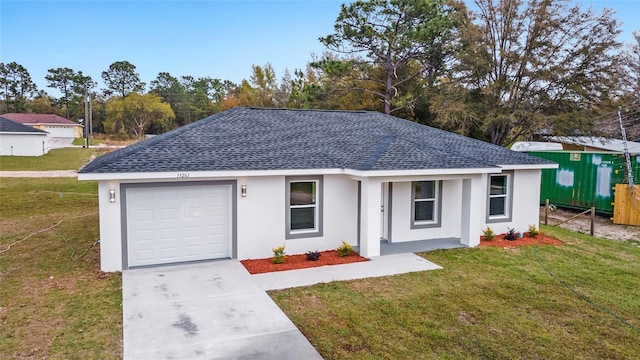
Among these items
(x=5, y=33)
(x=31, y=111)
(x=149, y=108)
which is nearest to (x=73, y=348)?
(x=5, y=33)

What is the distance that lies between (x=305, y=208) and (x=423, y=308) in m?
4.36

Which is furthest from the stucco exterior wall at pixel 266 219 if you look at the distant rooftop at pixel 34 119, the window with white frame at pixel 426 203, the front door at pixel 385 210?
the distant rooftop at pixel 34 119

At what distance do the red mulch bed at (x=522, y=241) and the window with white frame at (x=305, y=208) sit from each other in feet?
15.7

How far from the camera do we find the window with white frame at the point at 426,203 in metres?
11.7

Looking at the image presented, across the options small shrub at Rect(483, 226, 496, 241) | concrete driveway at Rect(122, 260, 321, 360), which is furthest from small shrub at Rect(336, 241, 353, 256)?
small shrub at Rect(483, 226, 496, 241)

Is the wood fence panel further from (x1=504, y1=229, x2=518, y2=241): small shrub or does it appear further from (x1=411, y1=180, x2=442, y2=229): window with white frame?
(x1=411, y1=180, x2=442, y2=229): window with white frame

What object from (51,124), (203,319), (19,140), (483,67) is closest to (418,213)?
(203,319)

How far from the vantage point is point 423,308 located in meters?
7.00

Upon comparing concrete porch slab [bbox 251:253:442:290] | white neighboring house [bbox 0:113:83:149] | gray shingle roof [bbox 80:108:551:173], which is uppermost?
white neighboring house [bbox 0:113:83:149]

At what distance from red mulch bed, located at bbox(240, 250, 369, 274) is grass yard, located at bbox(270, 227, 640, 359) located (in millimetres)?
1414

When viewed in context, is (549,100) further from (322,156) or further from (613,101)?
(322,156)

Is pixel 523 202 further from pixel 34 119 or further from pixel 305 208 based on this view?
pixel 34 119

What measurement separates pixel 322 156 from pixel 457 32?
1866 centimetres

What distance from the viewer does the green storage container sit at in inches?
657
